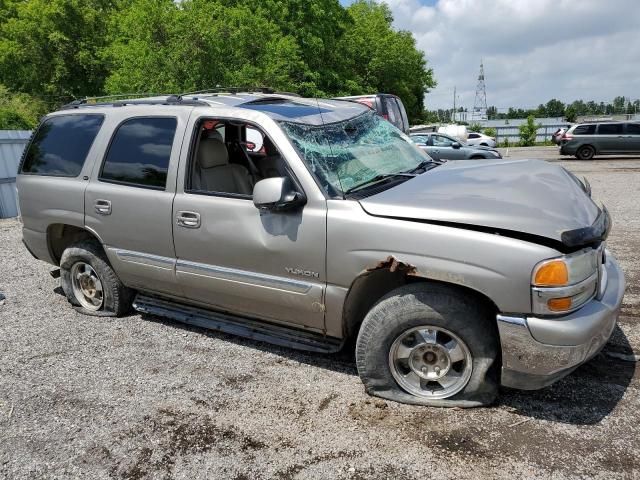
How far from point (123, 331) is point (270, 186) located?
7.32ft

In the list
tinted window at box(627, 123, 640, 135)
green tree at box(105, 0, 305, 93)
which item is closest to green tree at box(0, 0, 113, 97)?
green tree at box(105, 0, 305, 93)

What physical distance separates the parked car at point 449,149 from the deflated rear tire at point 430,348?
47.9 feet

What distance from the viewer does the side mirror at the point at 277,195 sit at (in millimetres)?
3016

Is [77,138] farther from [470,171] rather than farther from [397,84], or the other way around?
[397,84]

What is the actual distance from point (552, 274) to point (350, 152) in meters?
1.59

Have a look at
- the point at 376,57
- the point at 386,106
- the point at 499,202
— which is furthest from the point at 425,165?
the point at 376,57

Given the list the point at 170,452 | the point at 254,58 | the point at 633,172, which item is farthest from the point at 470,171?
the point at 254,58

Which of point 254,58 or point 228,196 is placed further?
point 254,58

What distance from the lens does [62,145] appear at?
14.7 feet

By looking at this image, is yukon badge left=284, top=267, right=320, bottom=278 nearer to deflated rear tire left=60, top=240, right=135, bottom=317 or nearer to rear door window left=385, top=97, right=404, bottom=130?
A: deflated rear tire left=60, top=240, right=135, bottom=317

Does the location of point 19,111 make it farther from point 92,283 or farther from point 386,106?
point 92,283

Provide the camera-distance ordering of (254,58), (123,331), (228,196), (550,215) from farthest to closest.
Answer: (254,58), (123,331), (228,196), (550,215)

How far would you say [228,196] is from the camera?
11.4 feet

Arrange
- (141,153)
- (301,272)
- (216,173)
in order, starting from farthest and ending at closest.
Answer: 1. (141,153)
2. (216,173)
3. (301,272)
